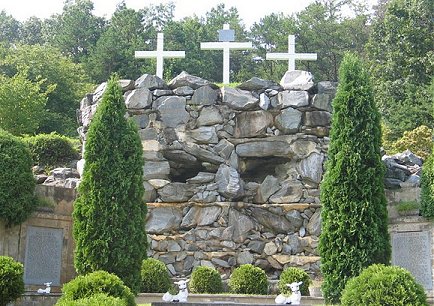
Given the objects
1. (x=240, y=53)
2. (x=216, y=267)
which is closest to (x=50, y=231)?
(x=216, y=267)

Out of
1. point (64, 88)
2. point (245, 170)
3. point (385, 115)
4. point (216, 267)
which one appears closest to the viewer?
point (216, 267)

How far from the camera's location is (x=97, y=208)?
14516 millimetres

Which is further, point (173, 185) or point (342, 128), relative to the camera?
point (173, 185)

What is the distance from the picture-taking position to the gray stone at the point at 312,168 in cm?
1845

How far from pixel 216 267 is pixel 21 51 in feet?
61.6

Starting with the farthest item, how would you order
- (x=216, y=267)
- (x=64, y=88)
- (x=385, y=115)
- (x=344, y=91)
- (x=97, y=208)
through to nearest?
(x=64, y=88)
(x=385, y=115)
(x=216, y=267)
(x=344, y=91)
(x=97, y=208)

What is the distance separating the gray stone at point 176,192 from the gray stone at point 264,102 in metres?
2.66

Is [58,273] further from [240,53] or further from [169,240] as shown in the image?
[240,53]

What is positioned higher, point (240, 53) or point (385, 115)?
point (240, 53)

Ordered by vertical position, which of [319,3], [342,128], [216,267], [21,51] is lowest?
[216,267]

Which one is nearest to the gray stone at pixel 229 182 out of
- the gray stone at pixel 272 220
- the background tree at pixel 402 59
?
the gray stone at pixel 272 220

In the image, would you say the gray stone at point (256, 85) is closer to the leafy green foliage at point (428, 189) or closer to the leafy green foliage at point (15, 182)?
the leafy green foliage at point (428, 189)

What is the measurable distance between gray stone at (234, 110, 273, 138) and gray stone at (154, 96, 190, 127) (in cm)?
137

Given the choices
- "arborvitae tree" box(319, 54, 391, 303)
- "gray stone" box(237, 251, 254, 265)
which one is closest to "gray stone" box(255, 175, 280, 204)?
"gray stone" box(237, 251, 254, 265)
